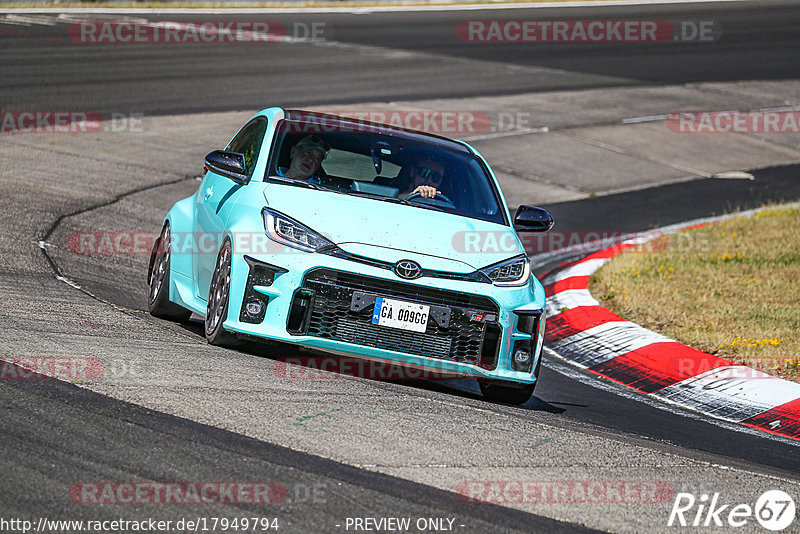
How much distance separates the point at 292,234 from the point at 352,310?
58 cm

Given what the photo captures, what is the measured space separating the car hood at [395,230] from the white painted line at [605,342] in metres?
1.90

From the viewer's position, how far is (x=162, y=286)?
798 cm

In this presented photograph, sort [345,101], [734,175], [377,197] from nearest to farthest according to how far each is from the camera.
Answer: [377,197], [734,175], [345,101]

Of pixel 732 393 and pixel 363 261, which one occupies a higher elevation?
pixel 363 261

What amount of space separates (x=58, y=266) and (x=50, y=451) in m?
4.67

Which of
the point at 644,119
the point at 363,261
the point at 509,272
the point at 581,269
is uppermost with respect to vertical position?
the point at 363,261

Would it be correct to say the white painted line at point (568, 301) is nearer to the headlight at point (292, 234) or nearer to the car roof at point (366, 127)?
the car roof at point (366, 127)

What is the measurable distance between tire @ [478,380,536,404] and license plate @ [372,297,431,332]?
69 centimetres

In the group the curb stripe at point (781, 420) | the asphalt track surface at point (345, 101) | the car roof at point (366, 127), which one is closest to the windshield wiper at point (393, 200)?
the car roof at point (366, 127)

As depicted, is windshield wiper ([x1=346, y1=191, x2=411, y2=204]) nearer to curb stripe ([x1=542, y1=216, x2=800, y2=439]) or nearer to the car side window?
the car side window

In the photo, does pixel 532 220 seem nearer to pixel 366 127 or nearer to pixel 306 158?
pixel 366 127

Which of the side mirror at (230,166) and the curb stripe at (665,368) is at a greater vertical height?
the side mirror at (230,166)

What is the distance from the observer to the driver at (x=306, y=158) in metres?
7.40

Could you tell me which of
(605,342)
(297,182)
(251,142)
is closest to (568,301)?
(605,342)
